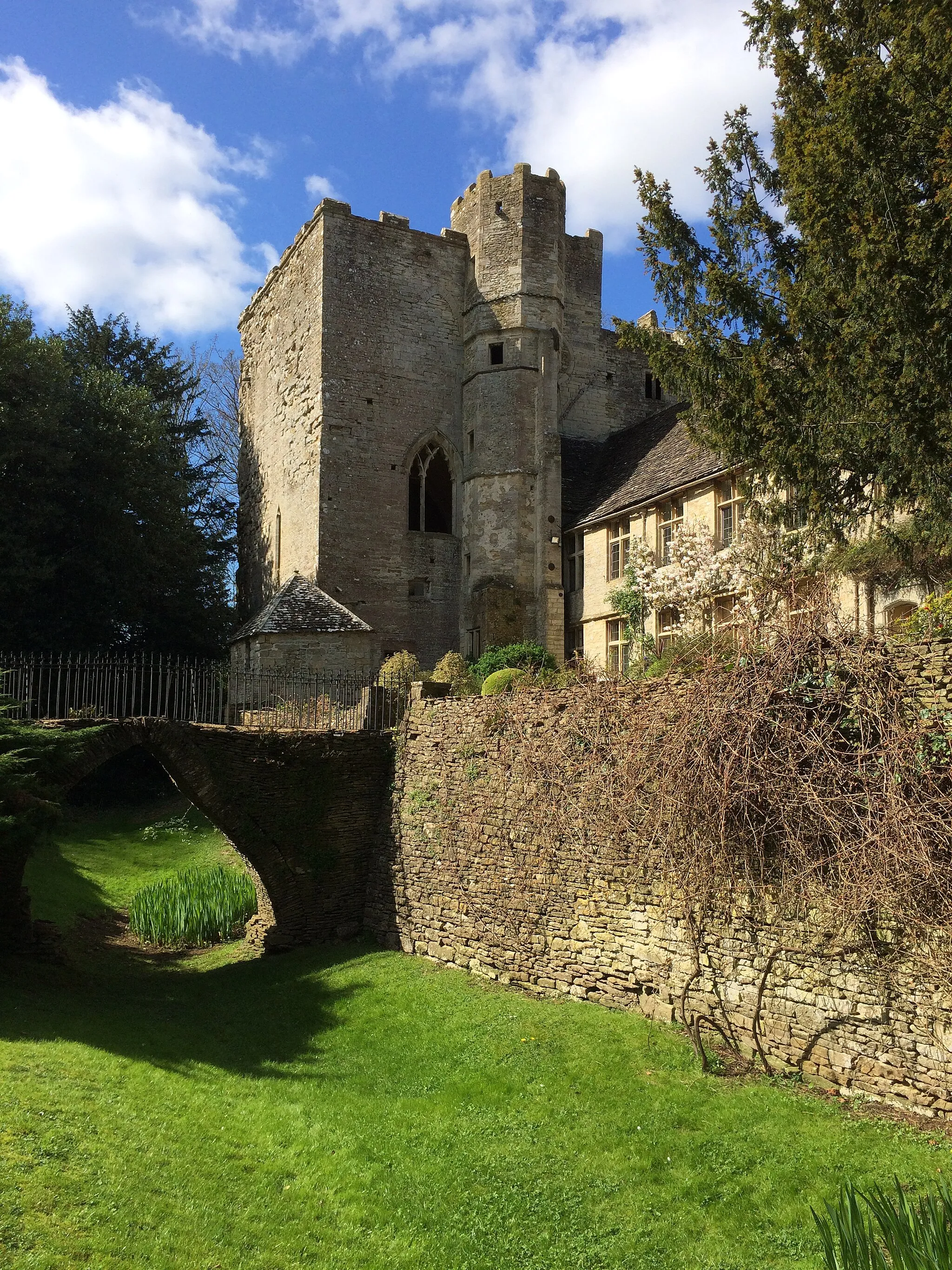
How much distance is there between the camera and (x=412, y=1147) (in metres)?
8.34

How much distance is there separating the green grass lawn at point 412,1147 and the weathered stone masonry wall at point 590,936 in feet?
1.40

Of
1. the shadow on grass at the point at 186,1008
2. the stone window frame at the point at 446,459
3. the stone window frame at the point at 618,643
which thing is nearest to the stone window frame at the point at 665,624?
the stone window frame at the point at 618,643

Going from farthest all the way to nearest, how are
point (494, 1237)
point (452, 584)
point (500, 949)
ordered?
point (452, 584) → point (500, 949) → point (494, 1237)

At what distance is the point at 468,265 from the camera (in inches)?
1057

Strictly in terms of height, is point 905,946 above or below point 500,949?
above

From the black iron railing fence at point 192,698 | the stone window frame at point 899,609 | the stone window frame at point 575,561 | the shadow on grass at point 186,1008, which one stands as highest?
the stone window frame at point 575,561

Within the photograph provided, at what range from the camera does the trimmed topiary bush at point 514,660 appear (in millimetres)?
21109

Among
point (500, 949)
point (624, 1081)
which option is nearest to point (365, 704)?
point (500, 949)

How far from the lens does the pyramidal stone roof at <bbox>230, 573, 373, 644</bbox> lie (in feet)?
72.5

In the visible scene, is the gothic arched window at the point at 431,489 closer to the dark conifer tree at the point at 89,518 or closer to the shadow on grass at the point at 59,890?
the dark conifer tree at the point at 89,518

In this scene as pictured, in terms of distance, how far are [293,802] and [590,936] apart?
19.8 feet

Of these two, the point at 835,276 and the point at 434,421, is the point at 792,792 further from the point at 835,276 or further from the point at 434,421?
the point at 434,421

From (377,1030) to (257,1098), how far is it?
78.5 inches

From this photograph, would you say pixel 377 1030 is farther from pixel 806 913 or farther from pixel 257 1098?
pixel 806 913
